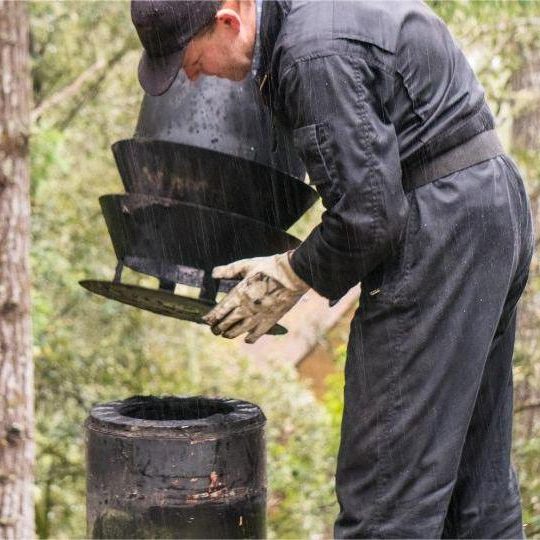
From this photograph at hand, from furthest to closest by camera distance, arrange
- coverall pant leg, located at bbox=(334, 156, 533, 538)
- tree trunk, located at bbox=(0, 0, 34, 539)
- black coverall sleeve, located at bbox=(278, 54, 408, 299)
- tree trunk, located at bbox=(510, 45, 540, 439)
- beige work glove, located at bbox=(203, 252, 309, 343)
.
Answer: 1. tree trunk, located at bbox=(510, 45, 540, 439)
2. tree trunk, located at bbox=(0, 0, 34, 539)
3. beige work glove, located at bbox=(203, 252, 309, 343)
4. coverall pant leg, located at bbox=(334, 156, 533, 538)
5. black coverall sleeve, located at bbox=(278, 54, 408, 299)

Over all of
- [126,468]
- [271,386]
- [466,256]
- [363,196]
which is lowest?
[271,386]

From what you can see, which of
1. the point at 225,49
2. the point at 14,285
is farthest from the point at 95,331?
the point at 225,49

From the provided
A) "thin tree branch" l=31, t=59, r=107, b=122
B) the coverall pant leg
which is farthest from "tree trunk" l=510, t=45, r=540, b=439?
"thin tree branch" l=31, t=59, r=107, b=122

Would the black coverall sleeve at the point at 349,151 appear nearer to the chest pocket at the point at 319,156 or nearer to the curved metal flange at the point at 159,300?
the chest pocket at the point at 319,156

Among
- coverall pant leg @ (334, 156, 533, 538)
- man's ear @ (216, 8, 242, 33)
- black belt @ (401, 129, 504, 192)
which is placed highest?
man's ear @ (216, 8, 242, 33)

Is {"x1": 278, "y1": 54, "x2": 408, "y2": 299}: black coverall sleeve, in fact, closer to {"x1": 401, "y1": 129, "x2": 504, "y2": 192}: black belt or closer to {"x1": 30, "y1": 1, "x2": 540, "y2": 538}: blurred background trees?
{"x1": 401, "y1": 129, "x2": 504, "y2": 192}: black belt

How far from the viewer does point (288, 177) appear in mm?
3139

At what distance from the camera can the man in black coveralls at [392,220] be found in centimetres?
238

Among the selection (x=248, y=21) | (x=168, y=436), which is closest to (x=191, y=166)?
(x=248, y=21)

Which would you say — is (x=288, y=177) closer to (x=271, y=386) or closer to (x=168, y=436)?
(x=168, y=436)

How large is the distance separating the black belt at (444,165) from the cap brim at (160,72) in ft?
2.38

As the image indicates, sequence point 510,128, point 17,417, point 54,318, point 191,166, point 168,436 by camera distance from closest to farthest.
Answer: point 168,436 < point 191,166 < point 17,417 < point 510,128 < point 54,318

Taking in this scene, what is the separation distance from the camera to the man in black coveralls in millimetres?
2375

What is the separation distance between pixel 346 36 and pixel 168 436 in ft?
4.41
